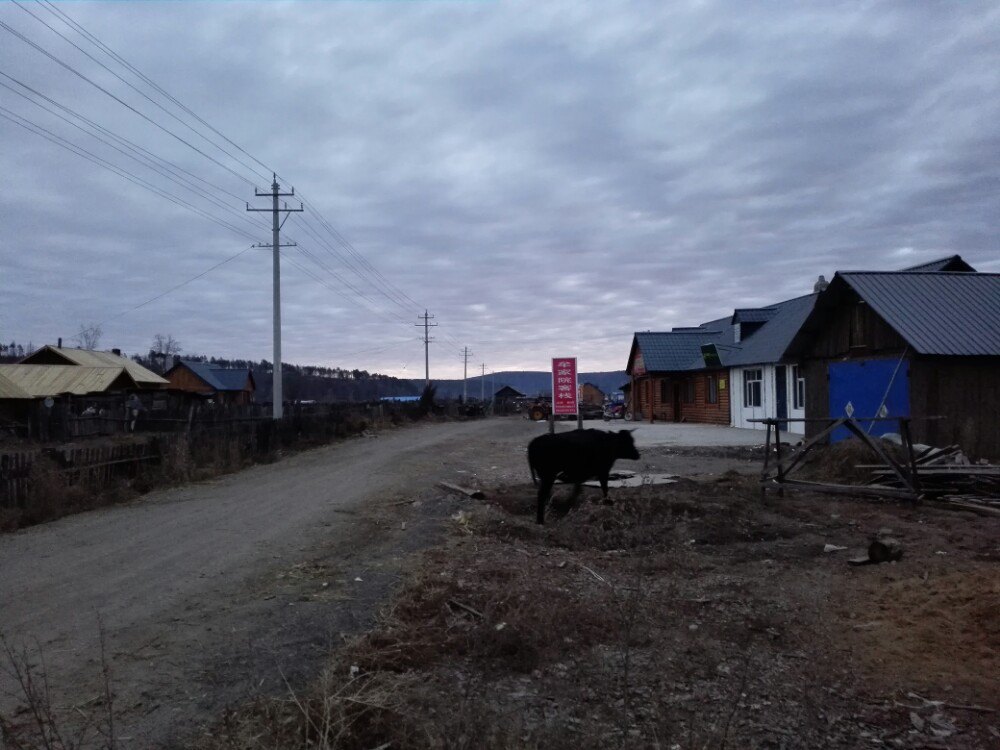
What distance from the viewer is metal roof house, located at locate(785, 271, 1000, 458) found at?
60.1ft

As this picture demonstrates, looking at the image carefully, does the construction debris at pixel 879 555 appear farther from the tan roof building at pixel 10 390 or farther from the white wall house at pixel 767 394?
the tan roof building at pixel 10 390

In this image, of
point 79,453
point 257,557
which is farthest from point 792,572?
point 79,453

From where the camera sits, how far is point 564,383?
18.2 m

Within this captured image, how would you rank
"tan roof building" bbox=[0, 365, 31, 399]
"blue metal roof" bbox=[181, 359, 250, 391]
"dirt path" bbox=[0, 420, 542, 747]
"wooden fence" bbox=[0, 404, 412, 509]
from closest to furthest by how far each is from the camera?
"dirt path" bbox=[0, 420, 542, 747], "wooden fence" bbox=[0, 404, 412, 509], "tan roof building" bbox=[0, 365, 31, 399], "blue metal roof" bbox=[181, 359, 250, 391]

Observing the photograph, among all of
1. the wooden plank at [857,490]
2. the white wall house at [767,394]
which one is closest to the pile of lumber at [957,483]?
the wooden plank at [857,490]

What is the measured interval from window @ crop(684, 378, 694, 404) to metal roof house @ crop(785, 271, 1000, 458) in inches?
795

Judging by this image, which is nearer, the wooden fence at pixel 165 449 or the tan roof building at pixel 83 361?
the wooden fence at pixel 165 449

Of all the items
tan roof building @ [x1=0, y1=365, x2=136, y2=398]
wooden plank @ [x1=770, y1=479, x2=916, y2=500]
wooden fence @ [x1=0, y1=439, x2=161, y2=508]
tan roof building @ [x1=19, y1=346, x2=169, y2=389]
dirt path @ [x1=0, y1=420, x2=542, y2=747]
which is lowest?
dirt path @ [x1=0, y1=420, x2=542, y2=747]

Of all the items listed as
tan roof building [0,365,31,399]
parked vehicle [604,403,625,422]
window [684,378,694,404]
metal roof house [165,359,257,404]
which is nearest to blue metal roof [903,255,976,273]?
window [684,378,694,404]

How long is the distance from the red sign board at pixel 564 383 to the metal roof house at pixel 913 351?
282 inches

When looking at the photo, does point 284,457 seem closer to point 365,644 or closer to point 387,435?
point 387,435

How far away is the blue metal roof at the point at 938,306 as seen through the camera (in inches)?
722

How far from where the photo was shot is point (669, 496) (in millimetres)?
12586

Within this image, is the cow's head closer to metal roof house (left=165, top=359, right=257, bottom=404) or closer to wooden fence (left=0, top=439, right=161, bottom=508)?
wooden fence (left=0, top=439, right=161, bottom=508)
